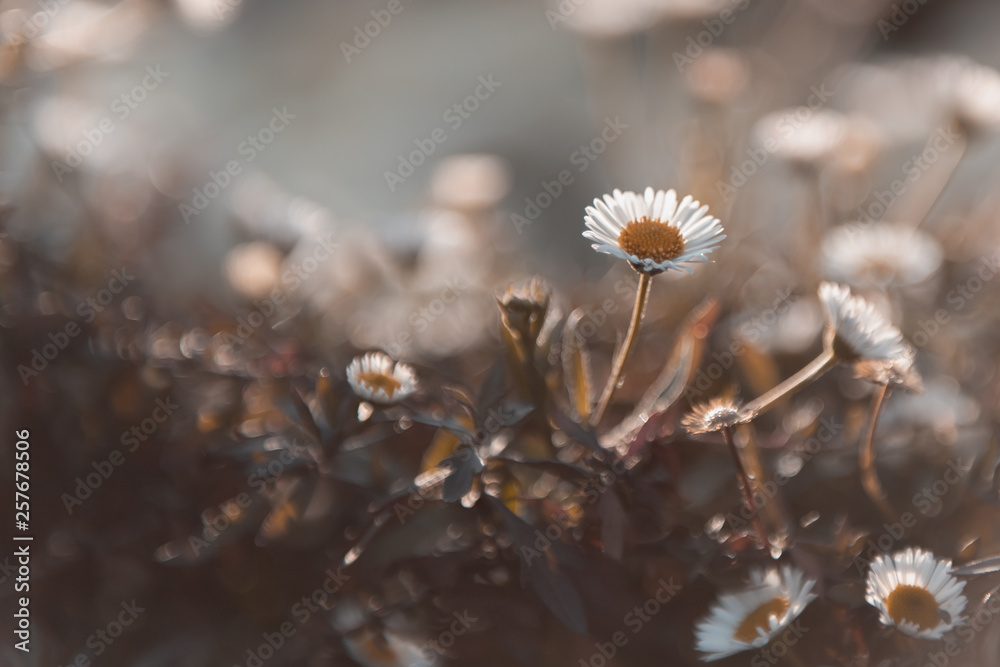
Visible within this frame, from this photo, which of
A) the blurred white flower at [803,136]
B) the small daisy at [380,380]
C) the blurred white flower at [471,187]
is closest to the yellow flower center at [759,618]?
the small daisy at [380,380]

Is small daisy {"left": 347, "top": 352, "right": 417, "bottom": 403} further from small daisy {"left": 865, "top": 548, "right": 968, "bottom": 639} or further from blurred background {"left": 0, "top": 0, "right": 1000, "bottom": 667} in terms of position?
small daisy {"left": 865, "top": 548, "right": 968, "bottom": 639}

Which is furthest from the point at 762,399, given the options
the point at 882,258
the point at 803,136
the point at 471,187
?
the point at 471,187

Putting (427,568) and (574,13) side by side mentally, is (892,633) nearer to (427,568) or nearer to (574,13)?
(427,568)

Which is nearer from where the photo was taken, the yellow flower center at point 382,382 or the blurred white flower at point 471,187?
the yellow flower center at point 382,382

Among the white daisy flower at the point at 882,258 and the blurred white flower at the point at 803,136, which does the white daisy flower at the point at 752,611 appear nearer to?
the white daisy flower at the point at 882,258

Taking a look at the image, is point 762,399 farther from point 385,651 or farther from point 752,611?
point 385,651
